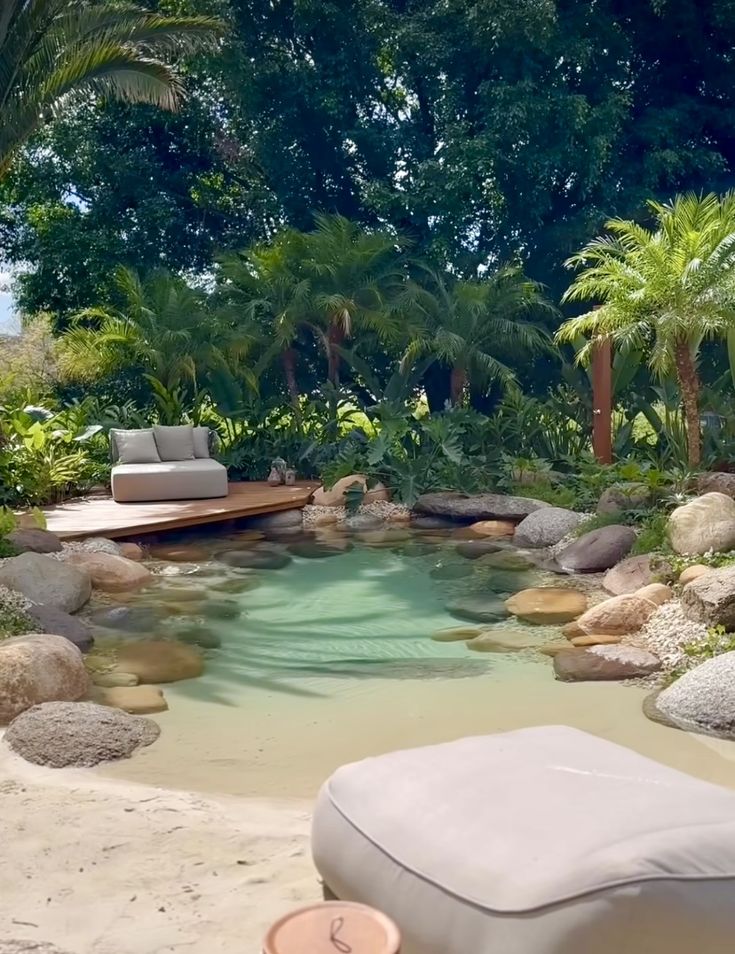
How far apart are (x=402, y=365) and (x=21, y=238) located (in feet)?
28.3

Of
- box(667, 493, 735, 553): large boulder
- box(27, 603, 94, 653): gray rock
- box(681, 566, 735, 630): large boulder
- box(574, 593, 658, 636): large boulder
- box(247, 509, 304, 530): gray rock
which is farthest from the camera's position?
box(247, 509, 304, 530): gray rock

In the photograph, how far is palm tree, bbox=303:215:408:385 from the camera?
14.7 meters

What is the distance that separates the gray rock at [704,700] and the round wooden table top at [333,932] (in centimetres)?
333

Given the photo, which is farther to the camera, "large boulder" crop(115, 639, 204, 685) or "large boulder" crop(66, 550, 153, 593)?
"large boulder" crop(66, 550, 153, 593)

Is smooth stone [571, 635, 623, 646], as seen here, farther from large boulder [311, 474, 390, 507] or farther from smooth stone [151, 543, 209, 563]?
large boulder [311, 474, 390, 507]

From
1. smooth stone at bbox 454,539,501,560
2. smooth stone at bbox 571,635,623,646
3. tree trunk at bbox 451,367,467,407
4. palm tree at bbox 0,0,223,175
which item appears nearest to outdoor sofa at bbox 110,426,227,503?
smooth stone at bbox 454,539,501,560

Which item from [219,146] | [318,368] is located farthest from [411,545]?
[219,146]

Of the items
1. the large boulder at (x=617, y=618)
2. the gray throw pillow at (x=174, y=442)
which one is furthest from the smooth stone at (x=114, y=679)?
the gray throw pillow at (x=174, y=442)

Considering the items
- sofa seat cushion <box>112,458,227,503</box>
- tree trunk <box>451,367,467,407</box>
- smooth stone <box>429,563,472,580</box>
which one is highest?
tree trunk <box>451,367,467,407</box>

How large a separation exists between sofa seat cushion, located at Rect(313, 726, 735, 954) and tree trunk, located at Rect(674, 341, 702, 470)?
8.84 metres

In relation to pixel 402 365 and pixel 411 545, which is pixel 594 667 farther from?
pixel 402 365

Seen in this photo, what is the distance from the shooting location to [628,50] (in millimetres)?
17344

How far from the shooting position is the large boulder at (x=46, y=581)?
7.54 m

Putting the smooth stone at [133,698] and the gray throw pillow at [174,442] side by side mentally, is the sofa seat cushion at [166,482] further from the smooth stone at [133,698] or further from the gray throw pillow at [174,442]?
the smooth stone at [133,698]
